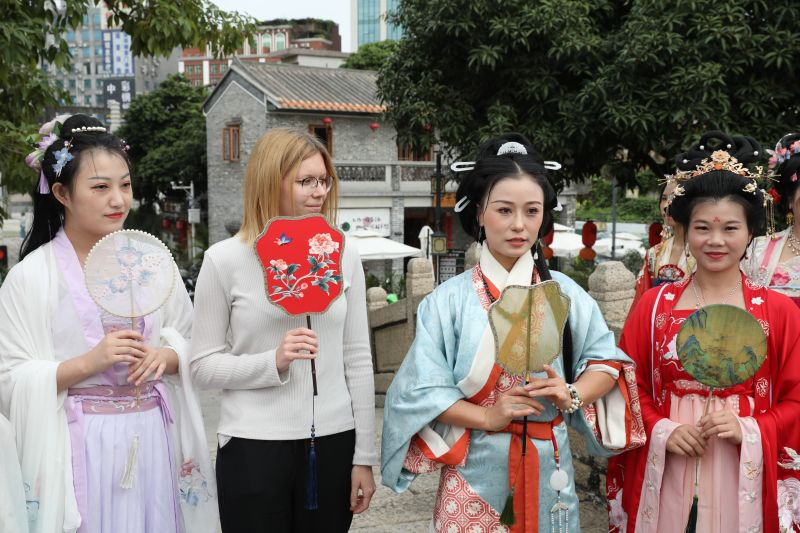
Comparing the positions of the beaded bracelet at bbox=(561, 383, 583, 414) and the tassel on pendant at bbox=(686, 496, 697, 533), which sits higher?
the beaded bracelet at bbox=(561, 383, 583, 414)

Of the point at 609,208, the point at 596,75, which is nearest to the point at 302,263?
the point at 596,75

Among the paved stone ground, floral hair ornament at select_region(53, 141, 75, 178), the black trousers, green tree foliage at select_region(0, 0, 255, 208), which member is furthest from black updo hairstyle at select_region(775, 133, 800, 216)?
green tree foliage at select_region(0, 0, 255, 208)

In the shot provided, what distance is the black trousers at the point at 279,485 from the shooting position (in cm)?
208

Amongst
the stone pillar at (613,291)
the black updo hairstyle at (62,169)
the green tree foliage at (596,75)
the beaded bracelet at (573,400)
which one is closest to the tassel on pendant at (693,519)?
the beaded bracelet at (573,400)

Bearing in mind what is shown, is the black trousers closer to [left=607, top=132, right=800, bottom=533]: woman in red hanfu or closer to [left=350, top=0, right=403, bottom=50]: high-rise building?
[left=607, top=132, right=800, bottom=533]: woman in red hanfu

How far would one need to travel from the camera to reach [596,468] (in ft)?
13.0

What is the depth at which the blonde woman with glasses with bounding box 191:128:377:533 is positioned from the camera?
2.08 meters

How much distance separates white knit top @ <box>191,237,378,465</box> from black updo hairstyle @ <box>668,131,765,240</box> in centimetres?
A: 102

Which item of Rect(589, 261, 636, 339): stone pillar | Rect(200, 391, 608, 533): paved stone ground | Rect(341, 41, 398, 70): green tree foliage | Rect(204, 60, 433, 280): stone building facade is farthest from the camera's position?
Rect(341, 41, 398, 70): green tree foliage

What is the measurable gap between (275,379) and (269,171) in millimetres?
573

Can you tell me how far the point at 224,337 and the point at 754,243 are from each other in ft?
6.02

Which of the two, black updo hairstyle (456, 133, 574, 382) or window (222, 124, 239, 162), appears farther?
window (222, 124, 239, 162)

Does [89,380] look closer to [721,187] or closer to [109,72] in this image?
[721,187]

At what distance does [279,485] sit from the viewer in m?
2.08
